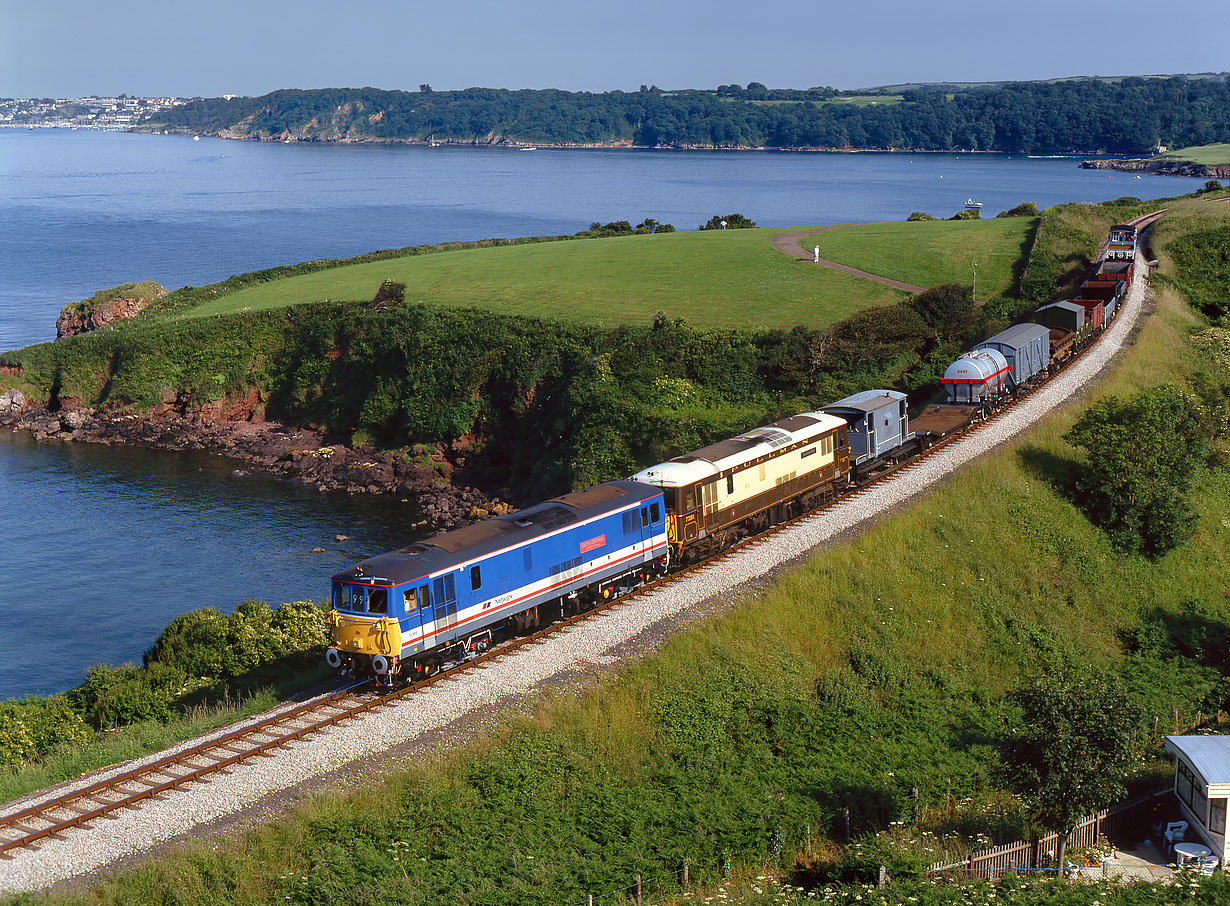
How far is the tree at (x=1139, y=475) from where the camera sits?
44.2 meters

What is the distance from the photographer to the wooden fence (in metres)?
23.9

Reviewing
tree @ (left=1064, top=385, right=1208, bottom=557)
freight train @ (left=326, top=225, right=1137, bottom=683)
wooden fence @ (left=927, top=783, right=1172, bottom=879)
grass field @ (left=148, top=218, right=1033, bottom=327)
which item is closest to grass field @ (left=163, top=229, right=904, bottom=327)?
grass field @ (left=148, top=218, right=1033, bottom=327)

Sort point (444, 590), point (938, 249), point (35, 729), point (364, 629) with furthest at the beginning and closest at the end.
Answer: point (938, 249) < point (35, 729) < point (444, 590) < point (364, 629)

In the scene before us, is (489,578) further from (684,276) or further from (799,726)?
(684,276)

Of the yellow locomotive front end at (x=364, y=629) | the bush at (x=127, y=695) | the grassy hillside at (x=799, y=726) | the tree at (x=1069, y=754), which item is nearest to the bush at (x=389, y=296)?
the grassy hillside at (x=799, y=726)

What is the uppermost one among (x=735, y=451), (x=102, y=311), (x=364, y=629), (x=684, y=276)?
(x=684, y=276)

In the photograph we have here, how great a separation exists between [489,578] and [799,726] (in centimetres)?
936

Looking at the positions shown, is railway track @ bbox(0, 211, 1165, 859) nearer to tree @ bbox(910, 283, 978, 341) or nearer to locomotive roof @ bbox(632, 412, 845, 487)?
locomotive roof @ bbox(632, 412, 845, 487)

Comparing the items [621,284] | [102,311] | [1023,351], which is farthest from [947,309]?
[102,311]

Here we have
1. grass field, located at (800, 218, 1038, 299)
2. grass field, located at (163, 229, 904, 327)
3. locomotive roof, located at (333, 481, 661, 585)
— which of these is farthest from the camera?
grass field, located at (800, 218, 1038, 299)

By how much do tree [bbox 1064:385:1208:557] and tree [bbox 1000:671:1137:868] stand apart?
20.8 meters

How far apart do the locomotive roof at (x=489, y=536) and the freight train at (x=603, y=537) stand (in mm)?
42

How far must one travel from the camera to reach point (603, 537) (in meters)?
33.2

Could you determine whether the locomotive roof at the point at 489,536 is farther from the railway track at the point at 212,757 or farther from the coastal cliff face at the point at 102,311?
the coastal cliff face at the point at 102,311
